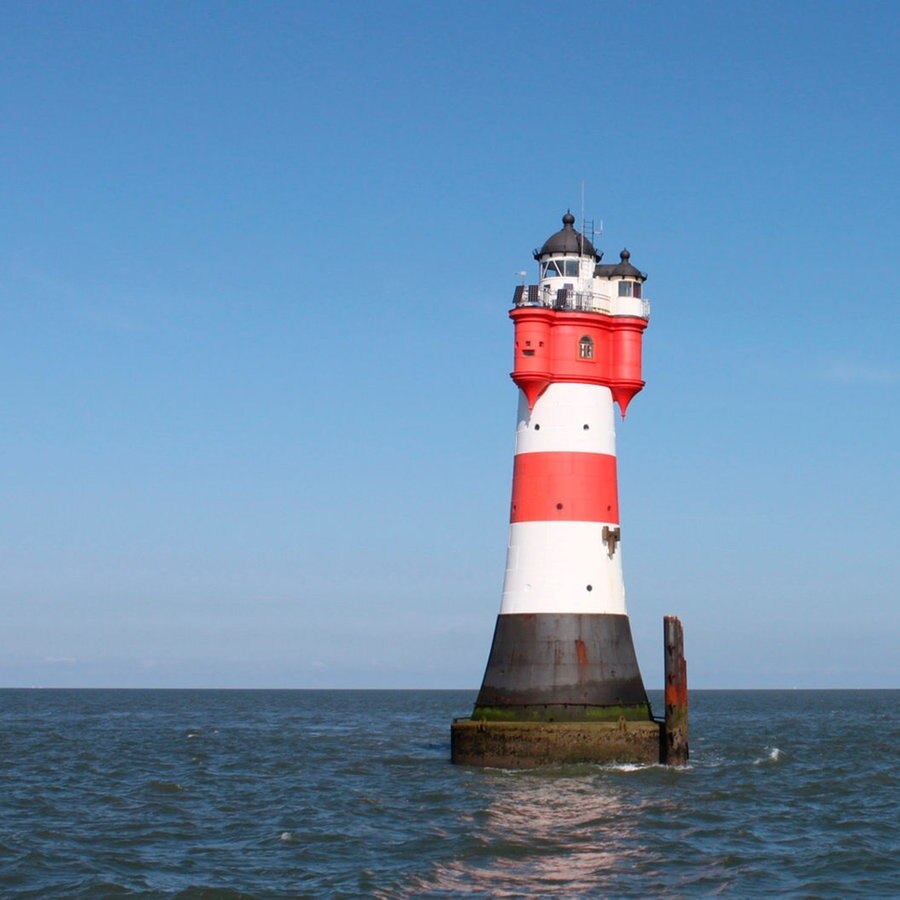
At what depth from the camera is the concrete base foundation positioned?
34219 mm

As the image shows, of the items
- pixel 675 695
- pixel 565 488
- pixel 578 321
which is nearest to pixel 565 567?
pixel 565 488

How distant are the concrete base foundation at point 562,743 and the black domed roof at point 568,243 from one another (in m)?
11.6

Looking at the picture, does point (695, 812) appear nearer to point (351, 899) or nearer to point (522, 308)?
point (351, 899)

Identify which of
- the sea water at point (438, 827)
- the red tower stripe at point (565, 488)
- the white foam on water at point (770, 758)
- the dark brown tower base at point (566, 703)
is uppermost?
the red tower stripe at point (565, 488)

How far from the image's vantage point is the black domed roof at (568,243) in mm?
37594

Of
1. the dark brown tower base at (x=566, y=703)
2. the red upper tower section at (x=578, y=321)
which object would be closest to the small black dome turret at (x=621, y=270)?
the red upper tower section at (x=578, y=321)

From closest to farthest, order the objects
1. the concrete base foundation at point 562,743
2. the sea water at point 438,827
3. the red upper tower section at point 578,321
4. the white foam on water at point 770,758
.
Result: 1. the sea water at point 438,827
2. the concrete base foundation at point 562,743
3. the red upper tower section at point 578,321
4. the white foam on water at point 770,758

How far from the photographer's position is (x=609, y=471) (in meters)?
36.1

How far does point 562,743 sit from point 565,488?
588 centimetres

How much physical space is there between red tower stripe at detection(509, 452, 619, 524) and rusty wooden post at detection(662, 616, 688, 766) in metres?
3.09

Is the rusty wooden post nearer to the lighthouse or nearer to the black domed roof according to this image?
the lighthouse

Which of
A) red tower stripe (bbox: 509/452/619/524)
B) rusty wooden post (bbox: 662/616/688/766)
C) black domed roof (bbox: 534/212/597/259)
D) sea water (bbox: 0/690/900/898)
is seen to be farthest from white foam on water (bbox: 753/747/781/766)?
black domed roof (bbox: 534/212/597/259)

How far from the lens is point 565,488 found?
35.5 metres

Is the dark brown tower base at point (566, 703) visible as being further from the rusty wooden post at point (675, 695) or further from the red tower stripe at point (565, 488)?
the red tower stripe at point (565, 488)
